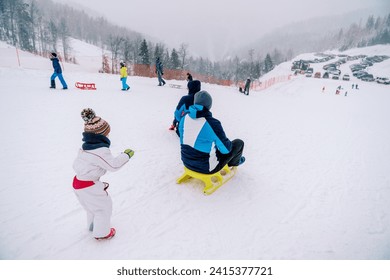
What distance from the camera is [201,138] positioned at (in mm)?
3268

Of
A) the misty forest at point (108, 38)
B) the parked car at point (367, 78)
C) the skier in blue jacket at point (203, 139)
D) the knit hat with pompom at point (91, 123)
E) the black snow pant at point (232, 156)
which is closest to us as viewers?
the knit hat with pompom at point (91, 123)

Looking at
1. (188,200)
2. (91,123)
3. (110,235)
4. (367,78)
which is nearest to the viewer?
(91,123)

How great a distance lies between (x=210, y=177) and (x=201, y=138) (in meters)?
0.78

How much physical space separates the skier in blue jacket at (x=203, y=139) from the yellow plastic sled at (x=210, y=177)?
11 cm

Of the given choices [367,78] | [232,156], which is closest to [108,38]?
[367,78]

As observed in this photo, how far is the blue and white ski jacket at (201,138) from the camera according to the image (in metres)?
3.23

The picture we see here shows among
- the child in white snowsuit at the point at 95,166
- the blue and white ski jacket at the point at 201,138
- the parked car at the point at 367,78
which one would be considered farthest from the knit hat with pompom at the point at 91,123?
the parked car at the point at 367,78

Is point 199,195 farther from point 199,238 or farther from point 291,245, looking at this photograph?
point 291,245

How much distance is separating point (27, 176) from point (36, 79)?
10.2 meters

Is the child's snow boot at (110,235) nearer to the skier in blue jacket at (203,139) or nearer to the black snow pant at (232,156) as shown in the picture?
the skier in blue jacket at (203,139)

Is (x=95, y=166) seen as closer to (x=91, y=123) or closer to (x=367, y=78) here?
(x=91, y=123)

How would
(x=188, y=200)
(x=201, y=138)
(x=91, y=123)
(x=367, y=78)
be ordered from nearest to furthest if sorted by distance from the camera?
(x=91, y=123), (x=201, y=138), (x=188, y=200), (x=367, y=78)

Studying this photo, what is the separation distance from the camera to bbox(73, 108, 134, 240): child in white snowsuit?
2.27 m

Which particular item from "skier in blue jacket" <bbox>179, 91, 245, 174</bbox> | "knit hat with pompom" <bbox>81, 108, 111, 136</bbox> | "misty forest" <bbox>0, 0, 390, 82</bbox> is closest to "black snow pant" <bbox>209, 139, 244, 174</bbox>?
"skier in blue jacket" <bbox>179, 91, 245, 174</bbox>
